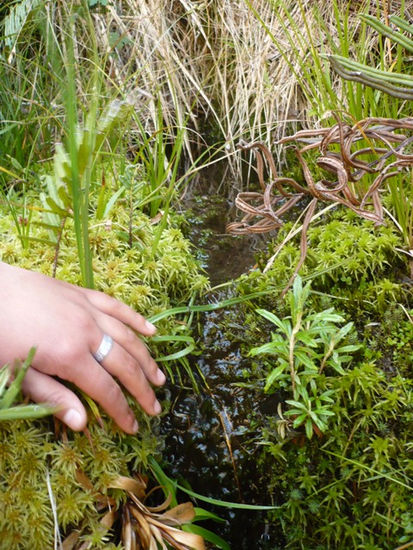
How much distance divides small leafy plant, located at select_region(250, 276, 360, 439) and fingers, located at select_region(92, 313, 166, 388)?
0.28 meters

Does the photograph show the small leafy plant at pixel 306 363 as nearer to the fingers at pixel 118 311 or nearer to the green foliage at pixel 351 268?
the green foliage at pixel 351 268

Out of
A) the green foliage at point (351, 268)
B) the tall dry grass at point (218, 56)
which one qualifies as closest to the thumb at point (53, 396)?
the green foliage at point (351, 268)

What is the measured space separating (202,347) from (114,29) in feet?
7.17

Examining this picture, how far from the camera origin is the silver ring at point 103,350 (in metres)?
1.28

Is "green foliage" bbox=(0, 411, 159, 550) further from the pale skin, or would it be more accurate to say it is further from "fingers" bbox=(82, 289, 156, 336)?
"fingers" bbox=(82, 289, 156, 336)

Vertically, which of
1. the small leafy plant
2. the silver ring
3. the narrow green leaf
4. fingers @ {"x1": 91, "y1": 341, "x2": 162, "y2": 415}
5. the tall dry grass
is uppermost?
the tall dry grass

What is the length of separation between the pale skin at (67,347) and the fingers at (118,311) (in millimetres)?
29

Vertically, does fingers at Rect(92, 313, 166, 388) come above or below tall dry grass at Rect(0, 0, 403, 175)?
below

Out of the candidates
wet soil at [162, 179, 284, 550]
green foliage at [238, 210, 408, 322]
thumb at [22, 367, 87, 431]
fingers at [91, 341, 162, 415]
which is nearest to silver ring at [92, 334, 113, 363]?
fingers at [91, 341, 162, 415]

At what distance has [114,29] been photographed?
3.06m

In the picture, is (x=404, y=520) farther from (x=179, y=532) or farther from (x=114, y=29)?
(x=114, y=29)

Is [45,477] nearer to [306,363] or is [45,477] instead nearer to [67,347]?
[67,347]

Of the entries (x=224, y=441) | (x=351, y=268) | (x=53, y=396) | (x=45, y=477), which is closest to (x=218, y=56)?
(x=351, y=268)

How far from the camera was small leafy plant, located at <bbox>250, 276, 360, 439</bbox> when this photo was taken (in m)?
1.42
